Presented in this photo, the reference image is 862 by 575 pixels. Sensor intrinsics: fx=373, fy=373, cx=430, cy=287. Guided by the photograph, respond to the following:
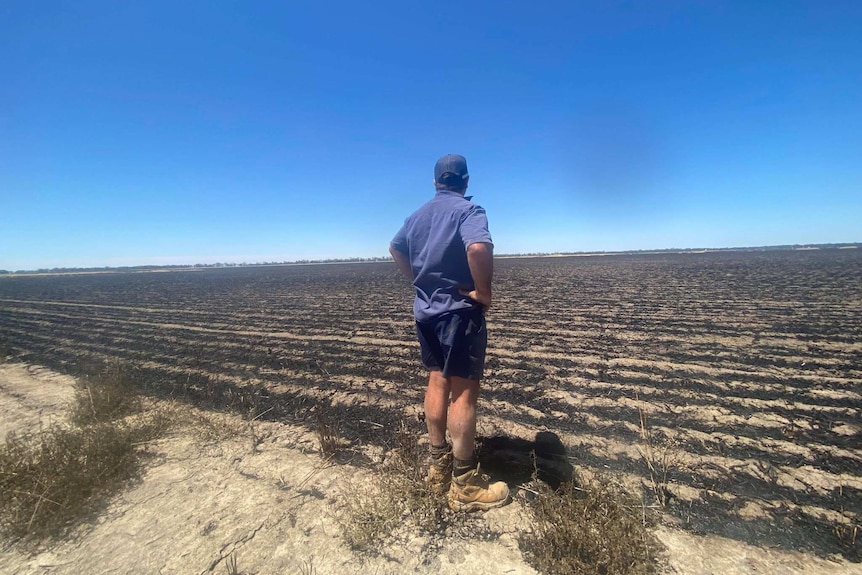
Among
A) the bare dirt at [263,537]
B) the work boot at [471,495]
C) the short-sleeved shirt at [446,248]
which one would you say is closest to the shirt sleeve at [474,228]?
the short-sleeved shirt at [446,248]

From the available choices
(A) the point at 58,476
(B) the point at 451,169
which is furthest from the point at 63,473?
(B) the point at 451,169

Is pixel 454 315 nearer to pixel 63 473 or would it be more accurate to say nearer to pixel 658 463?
pixel 658 463

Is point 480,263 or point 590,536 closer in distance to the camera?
point 590,536

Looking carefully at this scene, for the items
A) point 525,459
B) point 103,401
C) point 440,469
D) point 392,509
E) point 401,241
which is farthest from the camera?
point 103,401

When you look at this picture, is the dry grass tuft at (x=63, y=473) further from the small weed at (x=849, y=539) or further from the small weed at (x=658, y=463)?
the small weed at (x=849, y=539)

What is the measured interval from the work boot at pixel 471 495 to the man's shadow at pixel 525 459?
11.7 inches

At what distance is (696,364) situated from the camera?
16.0 ft

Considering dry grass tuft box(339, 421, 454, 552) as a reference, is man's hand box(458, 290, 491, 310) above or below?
above

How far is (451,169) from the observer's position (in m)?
2.26

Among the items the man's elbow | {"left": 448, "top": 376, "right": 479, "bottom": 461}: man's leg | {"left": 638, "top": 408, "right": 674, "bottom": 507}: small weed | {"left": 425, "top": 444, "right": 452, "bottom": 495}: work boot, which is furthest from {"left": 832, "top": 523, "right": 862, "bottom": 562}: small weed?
the man's elbow

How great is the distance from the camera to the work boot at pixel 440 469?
2297mm

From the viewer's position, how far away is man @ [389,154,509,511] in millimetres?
2086

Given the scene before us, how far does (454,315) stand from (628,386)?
313 centimetres

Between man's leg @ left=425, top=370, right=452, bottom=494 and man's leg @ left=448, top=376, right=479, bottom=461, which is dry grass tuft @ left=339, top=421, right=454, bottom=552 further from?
man's leg @ left=448, top=376, right=479, bottom=461
